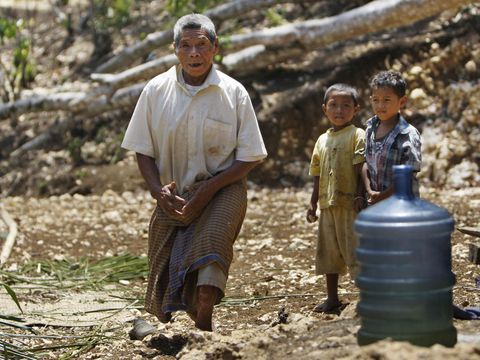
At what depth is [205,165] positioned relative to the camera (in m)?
4.98

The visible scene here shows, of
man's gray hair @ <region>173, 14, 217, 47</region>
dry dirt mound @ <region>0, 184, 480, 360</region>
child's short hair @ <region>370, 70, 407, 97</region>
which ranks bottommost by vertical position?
dry dirt mound @ <region>0, 184, 480, 360</region>

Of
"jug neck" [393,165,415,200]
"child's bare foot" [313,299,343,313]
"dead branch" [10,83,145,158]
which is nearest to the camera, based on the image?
"jug neck" [393,165,415,200]

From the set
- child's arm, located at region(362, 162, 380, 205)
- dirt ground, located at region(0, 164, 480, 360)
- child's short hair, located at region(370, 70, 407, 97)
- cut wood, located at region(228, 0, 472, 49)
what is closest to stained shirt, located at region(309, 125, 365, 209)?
child's arm, located at region(362, 162, 380, 205)

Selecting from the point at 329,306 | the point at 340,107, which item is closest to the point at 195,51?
the point at 340,107

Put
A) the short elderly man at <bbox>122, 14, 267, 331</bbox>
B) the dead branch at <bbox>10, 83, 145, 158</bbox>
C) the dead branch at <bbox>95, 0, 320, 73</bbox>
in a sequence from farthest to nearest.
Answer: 1. the dead branch at <bbox>10, 83, 145, 158</bbox>
2. the dead branch at <bbox>95, 0, 320, 73</bbox>
3. the short elderly man at <bbox>122, 14, 267, 331</bbox>

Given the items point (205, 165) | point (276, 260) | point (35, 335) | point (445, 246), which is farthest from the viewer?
point (276, 260)

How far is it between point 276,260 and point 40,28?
10.7 meters

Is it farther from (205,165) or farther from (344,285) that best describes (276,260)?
(205,165)

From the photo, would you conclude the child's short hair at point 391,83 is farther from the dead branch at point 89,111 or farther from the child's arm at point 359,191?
the dead branch at point 89,111

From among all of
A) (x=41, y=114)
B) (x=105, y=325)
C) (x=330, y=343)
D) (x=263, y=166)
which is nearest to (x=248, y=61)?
(x=263, y=166)

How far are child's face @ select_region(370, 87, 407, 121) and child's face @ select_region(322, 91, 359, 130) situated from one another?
38 centimetres

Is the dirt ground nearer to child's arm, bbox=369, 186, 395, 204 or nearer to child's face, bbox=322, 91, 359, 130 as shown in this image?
child's arm, bbox=369, 186, 395, 204

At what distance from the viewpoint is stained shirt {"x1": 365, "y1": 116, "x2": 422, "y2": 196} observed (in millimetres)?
4746

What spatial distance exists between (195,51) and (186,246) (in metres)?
1.00
